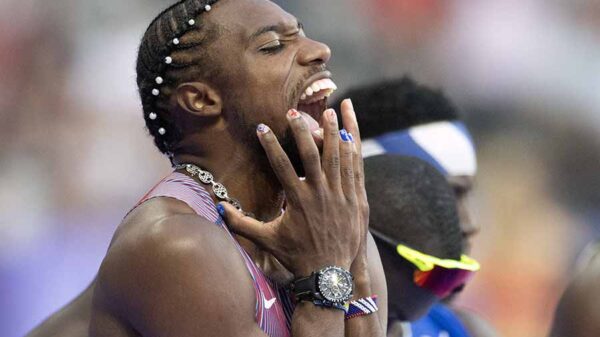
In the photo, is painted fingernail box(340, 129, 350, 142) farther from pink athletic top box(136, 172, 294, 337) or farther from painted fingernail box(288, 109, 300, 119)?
pink athletic top box(136, 172, 294, 337)

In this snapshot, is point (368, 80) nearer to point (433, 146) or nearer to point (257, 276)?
point (433, 146)

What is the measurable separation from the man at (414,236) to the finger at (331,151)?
1.07m

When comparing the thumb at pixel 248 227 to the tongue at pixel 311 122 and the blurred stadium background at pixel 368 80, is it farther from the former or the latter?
the blurred stadium background at pixel 368 80

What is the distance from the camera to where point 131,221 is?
2443 millimetres

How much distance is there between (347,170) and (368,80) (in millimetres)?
3549

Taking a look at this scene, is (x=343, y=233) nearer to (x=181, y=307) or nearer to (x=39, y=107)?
(x=181, y=307)

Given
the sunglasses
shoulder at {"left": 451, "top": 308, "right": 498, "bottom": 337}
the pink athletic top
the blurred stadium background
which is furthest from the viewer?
the blurred stadium background

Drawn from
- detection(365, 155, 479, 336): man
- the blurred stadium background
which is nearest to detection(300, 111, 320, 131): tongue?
detection(365, 155, 479, 336): man

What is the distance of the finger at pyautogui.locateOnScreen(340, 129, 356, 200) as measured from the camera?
8.23ft

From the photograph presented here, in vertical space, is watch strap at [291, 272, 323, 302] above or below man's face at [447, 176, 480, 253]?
above

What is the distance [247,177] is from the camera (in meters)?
2.66

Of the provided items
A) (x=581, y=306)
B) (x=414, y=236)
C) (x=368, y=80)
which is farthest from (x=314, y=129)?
(x=368, y=80)

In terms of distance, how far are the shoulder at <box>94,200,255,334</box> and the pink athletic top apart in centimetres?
7

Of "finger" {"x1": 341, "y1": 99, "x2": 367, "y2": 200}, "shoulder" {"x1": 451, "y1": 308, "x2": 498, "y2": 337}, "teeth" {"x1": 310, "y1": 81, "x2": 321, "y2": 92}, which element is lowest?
"shoulder" {"x1": 451, "y1": 308, "x2": 498, "y2": 337}
